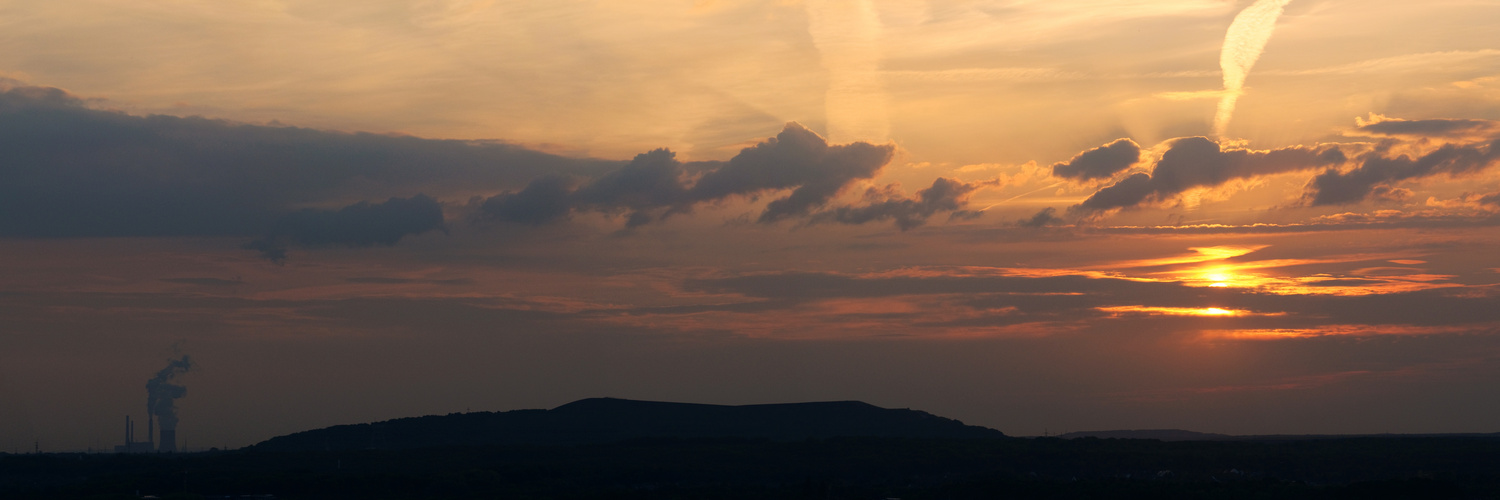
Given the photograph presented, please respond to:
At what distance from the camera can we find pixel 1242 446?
14662cm

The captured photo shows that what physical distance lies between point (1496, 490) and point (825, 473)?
6225 centimetres

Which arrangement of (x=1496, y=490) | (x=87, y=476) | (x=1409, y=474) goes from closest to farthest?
1. (x=1496, y=490)
2. (x=1409, y=474)
3. (x=87, y=476)

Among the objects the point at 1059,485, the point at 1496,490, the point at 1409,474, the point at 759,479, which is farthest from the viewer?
the point at 759,479

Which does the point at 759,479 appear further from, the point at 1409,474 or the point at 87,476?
the point at 87,476

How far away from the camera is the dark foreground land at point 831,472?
3780 inches

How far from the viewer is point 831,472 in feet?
427

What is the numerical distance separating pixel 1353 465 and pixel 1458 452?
1293cm

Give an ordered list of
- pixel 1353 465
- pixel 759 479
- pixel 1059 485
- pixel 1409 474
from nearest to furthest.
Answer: pixel 1059 485 → pixel 1409 474 → pixel 1353 465 → pixel 759 479

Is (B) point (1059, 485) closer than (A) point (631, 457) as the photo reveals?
Yes

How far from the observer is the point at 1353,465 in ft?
383

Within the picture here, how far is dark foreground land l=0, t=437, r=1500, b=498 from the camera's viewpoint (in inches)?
3780

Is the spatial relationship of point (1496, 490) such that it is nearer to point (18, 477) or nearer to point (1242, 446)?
point (1242, 446)

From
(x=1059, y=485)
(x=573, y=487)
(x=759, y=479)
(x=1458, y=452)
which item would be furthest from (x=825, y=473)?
(x=1458, y=452)

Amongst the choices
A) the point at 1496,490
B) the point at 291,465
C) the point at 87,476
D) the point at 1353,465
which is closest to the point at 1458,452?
the point at 1353,465
